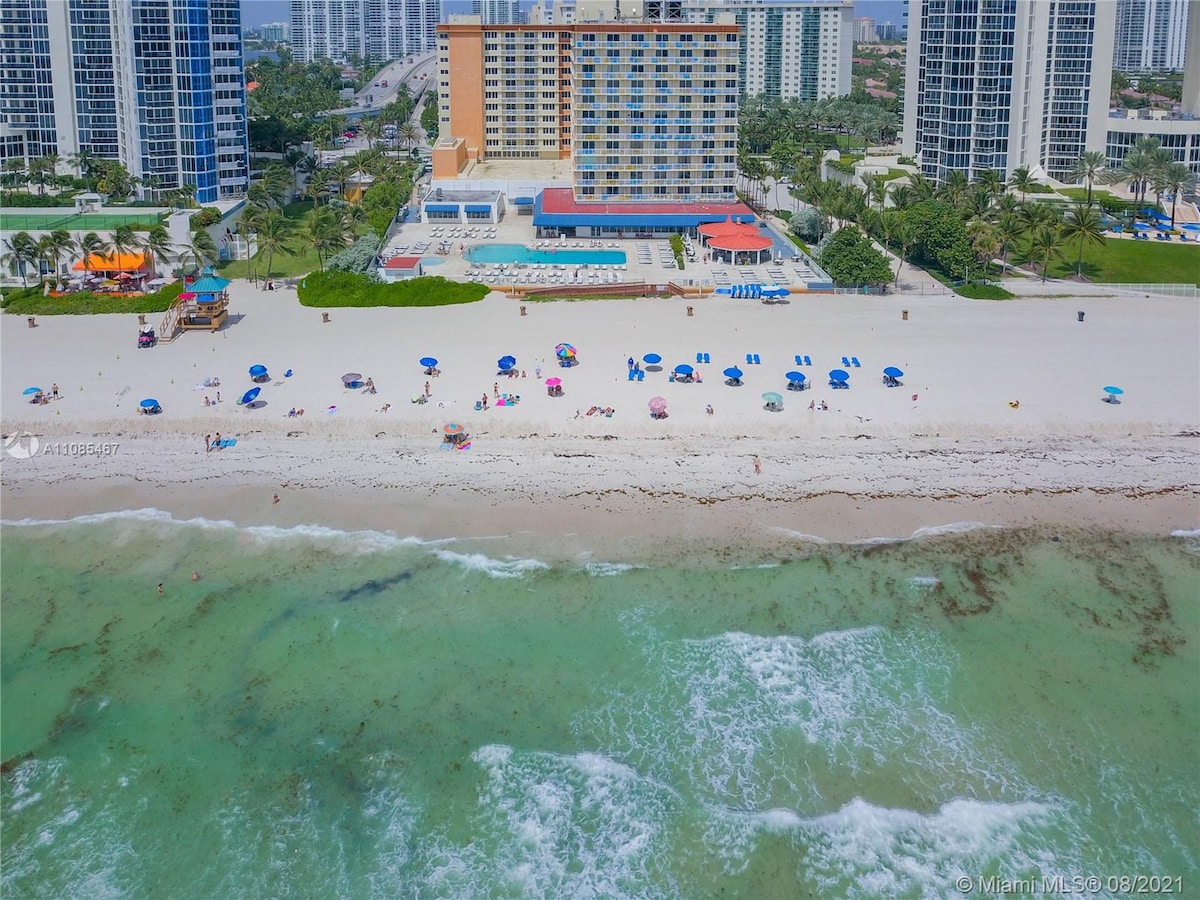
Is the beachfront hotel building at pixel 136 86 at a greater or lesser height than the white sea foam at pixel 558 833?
greater

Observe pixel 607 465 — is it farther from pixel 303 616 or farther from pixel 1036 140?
pixel 1036 140

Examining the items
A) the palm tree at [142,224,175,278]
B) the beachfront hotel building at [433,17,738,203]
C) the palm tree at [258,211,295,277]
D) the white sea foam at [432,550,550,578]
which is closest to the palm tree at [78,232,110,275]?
the palm tree at [142,224,175,278]

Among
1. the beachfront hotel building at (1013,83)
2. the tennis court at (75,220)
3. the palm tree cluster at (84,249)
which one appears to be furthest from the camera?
the beachfront hotel building at (1013,83)

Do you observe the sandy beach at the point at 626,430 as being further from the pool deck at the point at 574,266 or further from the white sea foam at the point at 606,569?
the pool deck at the point at 574,266

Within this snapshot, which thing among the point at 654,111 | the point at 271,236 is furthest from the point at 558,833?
the point at 654,111

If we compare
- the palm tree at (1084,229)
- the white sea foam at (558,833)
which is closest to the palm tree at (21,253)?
the white sea foam at (558,833)

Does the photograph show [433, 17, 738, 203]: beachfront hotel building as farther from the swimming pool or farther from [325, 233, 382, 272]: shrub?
[325, 233, 382, 272]: shrub

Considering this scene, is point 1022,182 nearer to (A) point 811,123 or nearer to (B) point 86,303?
(A) point 811,123
